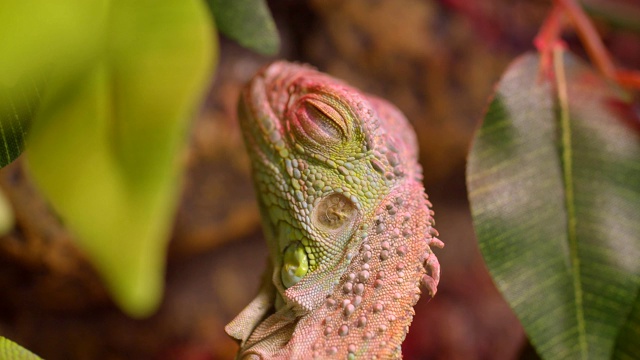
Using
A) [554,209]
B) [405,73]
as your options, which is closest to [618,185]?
[554,209]

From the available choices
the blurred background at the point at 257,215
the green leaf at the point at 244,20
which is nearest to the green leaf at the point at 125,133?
the green leaf at the point at 244,20

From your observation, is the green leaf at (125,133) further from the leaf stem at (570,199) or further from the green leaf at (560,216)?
the leaf stem at (570,199)

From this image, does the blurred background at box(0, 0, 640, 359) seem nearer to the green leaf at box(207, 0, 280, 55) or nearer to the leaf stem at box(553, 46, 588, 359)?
the leaf stem at box(553, 46, 588, 359)

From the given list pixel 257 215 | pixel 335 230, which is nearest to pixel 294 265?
pixel 335 230

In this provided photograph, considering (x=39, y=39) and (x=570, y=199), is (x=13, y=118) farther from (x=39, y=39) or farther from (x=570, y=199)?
(x=570, y=199)

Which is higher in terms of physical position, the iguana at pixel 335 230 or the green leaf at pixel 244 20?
the green leaf at pixel 244 20

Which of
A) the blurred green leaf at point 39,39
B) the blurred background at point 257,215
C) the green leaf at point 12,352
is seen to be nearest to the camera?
the blurred green leaf at point 39,39

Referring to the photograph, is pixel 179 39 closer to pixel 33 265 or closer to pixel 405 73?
pixel 33 265
